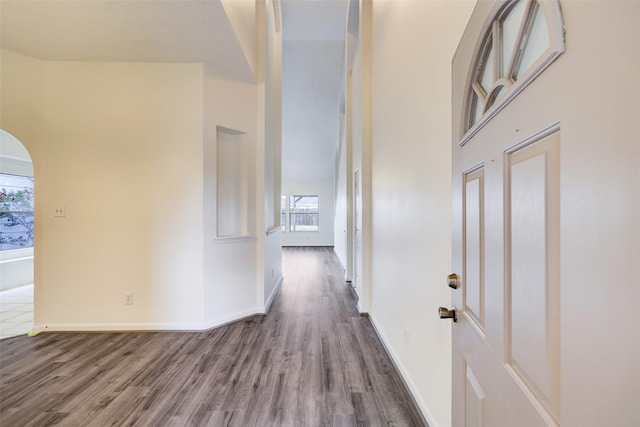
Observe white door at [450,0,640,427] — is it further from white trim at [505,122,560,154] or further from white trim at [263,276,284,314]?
white trim at [263,276,284,314]

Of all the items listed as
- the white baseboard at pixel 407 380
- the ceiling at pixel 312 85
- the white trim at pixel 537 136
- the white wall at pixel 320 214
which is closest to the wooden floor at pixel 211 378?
the white baseboard at pixel 407 380

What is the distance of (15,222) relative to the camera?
4.70 m

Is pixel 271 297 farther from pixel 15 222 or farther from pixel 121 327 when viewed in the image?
pixel 15 222

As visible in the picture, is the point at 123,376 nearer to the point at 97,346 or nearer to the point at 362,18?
the point at 97,346

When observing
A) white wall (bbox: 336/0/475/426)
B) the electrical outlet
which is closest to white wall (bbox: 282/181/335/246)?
white wall (bbox: 336/0/475/426)

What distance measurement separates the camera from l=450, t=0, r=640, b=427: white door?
1.08 feet

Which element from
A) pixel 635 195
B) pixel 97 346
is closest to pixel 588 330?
pixel 635 195

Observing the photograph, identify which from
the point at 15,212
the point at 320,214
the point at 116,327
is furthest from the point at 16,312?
the point at 320,214

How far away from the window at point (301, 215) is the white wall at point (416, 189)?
7728 millimetres

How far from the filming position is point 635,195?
1.01 feet

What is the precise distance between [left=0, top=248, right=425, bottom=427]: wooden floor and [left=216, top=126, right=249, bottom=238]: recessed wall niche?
1.12 meters

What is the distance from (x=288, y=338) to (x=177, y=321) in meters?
1.19

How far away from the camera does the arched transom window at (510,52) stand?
1.54ft

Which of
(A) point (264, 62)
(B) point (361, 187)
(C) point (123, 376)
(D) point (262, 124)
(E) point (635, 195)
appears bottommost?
(C) point (123, 376)
